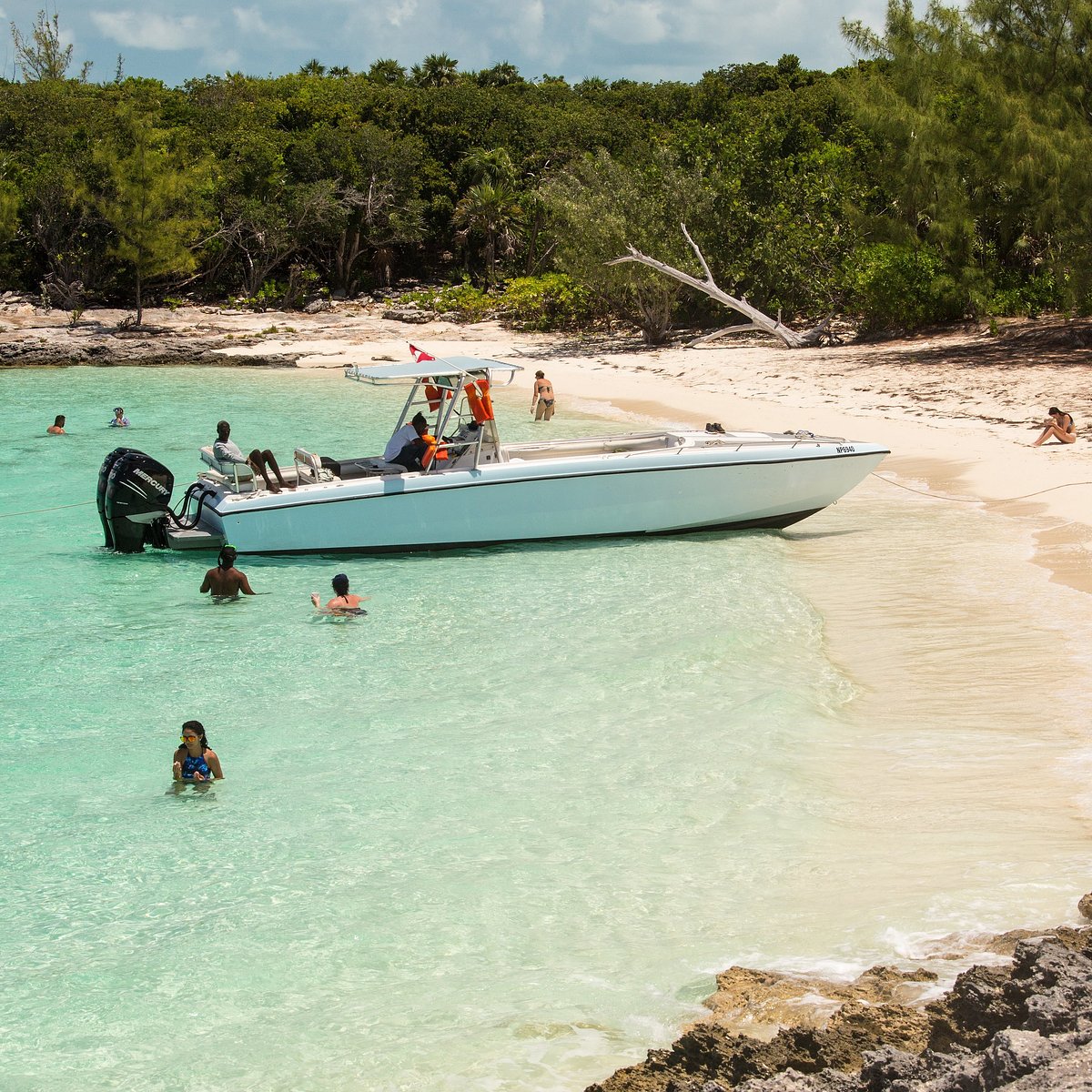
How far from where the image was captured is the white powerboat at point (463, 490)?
1206cm

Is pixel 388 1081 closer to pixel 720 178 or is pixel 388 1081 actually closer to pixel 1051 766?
pixel 1051 766

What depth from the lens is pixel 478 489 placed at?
1216 centimetres

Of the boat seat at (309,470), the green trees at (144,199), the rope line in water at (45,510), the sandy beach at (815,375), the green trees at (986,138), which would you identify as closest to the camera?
the boat seat at (309,470)

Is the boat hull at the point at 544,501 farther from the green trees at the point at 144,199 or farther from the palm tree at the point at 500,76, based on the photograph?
the palm tree at the point at 500,76

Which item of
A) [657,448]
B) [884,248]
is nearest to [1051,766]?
[657,448]

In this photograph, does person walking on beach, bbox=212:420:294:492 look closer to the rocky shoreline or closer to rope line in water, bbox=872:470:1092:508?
rope line in water, bbox=872:470:1092:508

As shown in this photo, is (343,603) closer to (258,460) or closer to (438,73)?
(258,460)

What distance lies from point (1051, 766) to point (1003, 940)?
7.42 feet

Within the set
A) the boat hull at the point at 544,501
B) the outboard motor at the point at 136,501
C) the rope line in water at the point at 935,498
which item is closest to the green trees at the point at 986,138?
the rope line in water at the point at 935,498

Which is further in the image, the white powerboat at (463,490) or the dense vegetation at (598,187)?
the dense vegetation at (598,187)

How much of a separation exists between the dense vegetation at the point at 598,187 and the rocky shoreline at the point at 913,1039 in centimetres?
1997

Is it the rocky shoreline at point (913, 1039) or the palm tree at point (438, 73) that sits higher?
the palm tree at point (438, 73)

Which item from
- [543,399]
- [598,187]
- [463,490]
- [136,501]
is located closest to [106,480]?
[136,501]

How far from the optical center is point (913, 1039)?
425 centimetres
